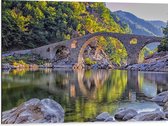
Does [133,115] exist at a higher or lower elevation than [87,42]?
lower

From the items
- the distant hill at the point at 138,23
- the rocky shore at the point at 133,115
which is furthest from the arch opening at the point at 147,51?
the rocky shore at the point at 133,115

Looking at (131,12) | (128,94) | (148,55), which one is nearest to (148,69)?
(148,55)

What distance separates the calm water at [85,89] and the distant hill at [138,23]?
0.49m

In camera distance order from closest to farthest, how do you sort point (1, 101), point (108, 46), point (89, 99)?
point (1, 101) → point (89, 99) → point (108, 46)

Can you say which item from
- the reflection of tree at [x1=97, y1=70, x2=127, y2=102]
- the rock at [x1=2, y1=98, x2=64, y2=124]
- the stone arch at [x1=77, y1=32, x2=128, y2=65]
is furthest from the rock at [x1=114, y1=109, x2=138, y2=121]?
the stone arch at [x1=77, y1=32, x2=128, y2=65]

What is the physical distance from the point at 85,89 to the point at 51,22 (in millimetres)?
862

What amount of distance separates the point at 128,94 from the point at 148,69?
1.39 feet

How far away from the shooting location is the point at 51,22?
4.16 metres

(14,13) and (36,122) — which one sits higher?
(14,13)

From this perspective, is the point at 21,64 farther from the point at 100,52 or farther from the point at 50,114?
the point at 100,52

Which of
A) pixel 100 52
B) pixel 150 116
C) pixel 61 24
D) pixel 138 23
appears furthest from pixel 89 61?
pixel 150 116

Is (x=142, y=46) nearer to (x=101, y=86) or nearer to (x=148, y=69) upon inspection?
(x=148, y=69)

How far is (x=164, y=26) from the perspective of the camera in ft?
13.1

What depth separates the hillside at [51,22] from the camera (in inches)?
151
